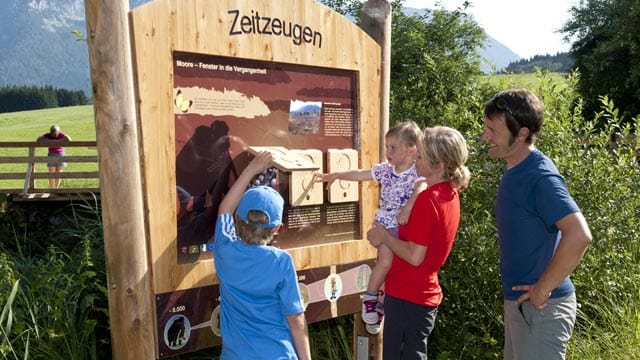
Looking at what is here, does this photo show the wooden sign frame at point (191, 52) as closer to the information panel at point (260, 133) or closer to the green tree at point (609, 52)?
the information panel at point (260, 133)

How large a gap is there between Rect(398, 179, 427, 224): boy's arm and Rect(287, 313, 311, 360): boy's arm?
1.13 metres

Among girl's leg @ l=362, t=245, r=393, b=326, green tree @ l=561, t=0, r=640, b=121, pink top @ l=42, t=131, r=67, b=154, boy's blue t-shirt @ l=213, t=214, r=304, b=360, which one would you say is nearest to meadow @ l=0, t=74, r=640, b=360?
girl's leg @ l=362, t=245, r=393, b=326

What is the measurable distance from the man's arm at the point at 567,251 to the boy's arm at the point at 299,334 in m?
1.18

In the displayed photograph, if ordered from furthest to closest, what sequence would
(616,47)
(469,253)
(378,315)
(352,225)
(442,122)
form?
(616,47), (442,122), (469,253), (352,225), (378,315)

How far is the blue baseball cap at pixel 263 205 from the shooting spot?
3.06 m

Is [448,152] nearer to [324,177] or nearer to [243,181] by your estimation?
[324,177]

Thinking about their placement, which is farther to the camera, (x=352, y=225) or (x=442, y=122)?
(x=442, y=122)

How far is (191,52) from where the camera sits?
3568 millimetres

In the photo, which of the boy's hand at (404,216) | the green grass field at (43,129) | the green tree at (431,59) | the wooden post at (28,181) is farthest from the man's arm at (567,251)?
the green grass field at (43,129)

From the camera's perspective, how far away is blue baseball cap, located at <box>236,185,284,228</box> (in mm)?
Result: 3062

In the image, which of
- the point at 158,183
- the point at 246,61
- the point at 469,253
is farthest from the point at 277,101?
the point at 469,253

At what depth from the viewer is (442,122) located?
6.80 metres

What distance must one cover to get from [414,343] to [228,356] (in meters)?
1.12

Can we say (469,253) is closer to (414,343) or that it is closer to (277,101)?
(414,343)
